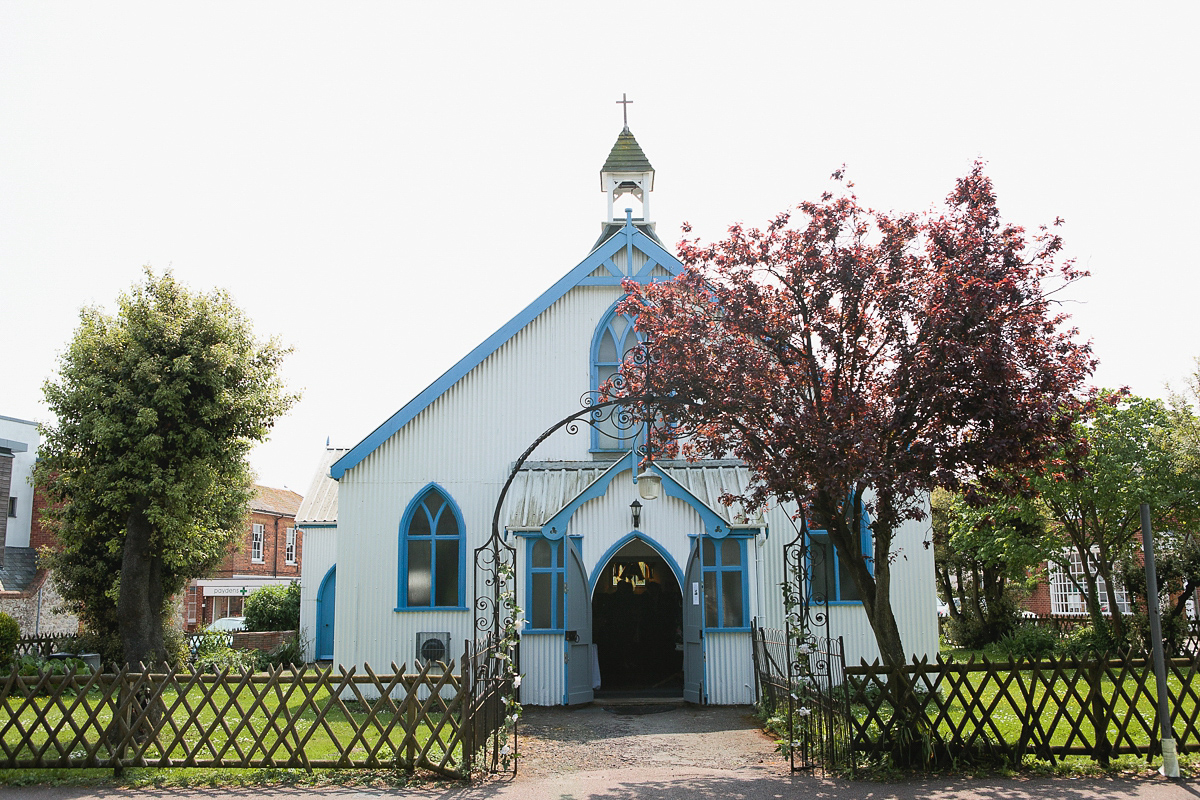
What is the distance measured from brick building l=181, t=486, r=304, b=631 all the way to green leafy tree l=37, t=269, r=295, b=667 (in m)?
19.2

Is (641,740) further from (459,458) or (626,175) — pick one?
(626,175)

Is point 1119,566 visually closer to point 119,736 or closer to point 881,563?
point 881,563

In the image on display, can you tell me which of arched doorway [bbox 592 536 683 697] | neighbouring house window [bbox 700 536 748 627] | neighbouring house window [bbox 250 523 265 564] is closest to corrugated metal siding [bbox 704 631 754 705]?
neighbouring house window [bbox 700 536 748 627]

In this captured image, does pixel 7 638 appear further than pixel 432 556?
Yes

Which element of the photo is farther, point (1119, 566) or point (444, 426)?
point (1119, 566)

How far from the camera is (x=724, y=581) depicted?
16672 millimetres

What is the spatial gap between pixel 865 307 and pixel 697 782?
595cm

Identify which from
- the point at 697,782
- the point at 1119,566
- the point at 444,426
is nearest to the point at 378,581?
the point at 444,426

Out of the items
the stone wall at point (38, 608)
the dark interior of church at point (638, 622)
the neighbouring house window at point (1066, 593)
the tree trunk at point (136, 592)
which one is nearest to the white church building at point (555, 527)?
the dark interior of church at point (638, 622)

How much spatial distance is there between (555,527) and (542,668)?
2527mm

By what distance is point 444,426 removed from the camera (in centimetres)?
1828

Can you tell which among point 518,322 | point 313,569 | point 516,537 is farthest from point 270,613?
point 518,322

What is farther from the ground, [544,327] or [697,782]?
[544,327]

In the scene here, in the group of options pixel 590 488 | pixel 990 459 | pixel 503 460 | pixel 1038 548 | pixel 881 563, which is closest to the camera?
pixel 990 459
